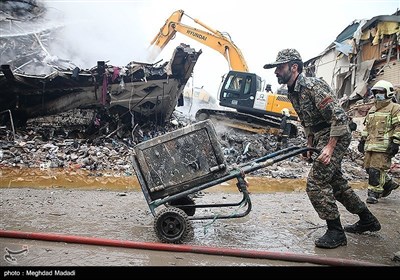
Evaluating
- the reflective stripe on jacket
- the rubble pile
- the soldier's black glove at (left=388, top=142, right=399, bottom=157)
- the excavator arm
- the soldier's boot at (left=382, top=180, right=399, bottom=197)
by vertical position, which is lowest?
the rubble pile

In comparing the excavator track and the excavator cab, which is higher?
the excavator cab

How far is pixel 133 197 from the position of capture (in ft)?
15.0

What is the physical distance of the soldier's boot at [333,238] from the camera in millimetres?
2584

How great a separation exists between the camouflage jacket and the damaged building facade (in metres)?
13.0

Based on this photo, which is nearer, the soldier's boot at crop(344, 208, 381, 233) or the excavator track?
the soldier's boot at crop(344, 208, 381, 233)

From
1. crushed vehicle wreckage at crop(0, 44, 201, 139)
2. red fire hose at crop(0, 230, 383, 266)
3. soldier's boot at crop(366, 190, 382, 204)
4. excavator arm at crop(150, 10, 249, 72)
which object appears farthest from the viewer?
excavator arm at crop(150, 10, 249, 72)

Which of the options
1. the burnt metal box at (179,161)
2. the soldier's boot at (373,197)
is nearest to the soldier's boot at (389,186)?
the soldier's boot at (373,197)

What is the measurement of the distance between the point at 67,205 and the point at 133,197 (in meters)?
0.92

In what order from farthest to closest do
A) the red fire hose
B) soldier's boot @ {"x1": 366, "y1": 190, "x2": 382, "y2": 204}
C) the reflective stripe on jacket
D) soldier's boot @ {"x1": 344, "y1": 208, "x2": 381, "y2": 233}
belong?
soldier's boot @ {"x1": 366, "y1": 190, "x2": 382, "y2": 204} < the reflective stripe on jacket < soldier's boot @ {"x1": 344, "y1": 208, "x2": 381, "y2": 233} < the red fire hose

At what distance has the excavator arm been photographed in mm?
12633

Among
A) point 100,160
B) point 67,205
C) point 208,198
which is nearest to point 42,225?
point 67,205

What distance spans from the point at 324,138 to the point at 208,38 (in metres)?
10.7

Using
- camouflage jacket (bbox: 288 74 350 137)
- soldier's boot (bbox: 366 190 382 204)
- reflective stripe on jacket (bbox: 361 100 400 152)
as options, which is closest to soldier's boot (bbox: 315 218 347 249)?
camouflage jacket (bbox: 288 74 350 137)

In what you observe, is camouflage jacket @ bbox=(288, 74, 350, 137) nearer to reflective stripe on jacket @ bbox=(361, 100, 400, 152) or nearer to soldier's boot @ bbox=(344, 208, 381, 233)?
soldier's boot @ bbox=(344, 208, 381, 233)
